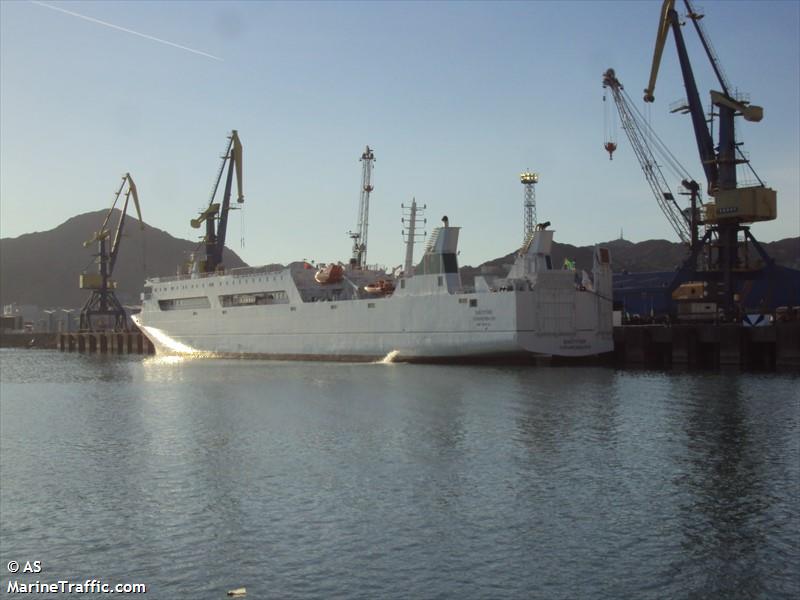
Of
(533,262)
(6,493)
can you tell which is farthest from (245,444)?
(533,262)

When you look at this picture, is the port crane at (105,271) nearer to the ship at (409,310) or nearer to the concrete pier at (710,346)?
the ship at (409,310)

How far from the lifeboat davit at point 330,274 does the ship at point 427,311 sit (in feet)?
0.45

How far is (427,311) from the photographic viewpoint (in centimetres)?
4534

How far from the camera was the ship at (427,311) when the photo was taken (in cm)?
4256

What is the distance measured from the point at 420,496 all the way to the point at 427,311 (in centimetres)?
2974

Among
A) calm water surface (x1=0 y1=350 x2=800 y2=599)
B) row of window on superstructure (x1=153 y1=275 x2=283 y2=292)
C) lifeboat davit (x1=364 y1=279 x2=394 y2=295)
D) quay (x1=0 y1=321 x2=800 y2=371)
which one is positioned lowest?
calm water surface (x1=0 y1=350 x2=800 y2=599)

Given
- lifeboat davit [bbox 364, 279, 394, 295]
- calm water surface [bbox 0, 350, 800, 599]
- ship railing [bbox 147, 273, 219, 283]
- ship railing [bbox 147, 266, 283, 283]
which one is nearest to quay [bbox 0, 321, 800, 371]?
lifeboat davit [bbox 364, 279, 394, 295]

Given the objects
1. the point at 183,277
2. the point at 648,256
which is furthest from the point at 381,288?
the point at 648,256

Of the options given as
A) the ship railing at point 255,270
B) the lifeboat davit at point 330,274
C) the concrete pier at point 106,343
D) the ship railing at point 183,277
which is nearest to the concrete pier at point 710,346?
the lifeboat davit at point 330,274

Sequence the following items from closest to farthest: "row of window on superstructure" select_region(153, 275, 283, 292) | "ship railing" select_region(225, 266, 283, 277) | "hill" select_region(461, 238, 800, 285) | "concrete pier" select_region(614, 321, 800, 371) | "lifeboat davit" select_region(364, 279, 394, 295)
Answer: "concrete pier" select_region(614, 321, 800, 371) → "lifeboat davit" select_region(364, 279, 394, 295) → "row of window on superstructure" select_region(153, 275, 283, 292) → "ship railing" select_region(225, 266, 283, 277) → "hill" select_region(461, 238, 800, 285)

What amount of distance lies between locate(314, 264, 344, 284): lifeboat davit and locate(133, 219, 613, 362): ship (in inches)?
5.4

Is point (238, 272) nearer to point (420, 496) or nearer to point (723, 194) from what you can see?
point (723, 194)

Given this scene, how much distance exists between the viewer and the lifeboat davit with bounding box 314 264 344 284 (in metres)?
53.1

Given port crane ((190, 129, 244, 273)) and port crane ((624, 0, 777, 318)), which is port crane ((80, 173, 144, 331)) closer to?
port crane ((190, 129, 244, 273))
